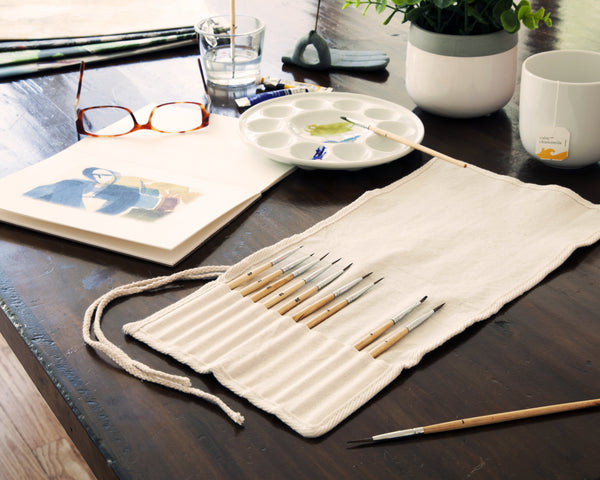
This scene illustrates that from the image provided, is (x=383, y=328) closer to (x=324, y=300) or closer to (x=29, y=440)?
(x=324, y=300)

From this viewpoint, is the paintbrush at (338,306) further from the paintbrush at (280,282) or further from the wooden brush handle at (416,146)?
the wooden brush handle at (416,146)

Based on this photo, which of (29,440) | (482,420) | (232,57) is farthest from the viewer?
(29,440)

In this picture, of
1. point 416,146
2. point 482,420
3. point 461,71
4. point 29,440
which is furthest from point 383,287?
point 29,440

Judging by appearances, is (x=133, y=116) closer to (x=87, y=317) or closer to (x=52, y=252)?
(x=52, y=252)

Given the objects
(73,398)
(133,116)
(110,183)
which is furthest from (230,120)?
(73,398)

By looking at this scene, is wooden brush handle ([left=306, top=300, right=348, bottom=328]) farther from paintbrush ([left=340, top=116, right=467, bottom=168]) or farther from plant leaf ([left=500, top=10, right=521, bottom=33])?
plant leaf ([left=500, top=10, right=521, bottom=33])

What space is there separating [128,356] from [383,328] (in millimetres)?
260

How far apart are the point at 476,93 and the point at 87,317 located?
28.8 inches

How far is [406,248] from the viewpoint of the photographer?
833mm

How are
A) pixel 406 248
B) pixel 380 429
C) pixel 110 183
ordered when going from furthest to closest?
pixel 110 183, pixel 406 248, pixel 380 429

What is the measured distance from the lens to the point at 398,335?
0.70 meters

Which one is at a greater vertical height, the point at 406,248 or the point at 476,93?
the point at 476,93

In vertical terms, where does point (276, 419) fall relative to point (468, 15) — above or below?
below

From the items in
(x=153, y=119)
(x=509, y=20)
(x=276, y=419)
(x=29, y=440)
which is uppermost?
(x=509, y=20)
